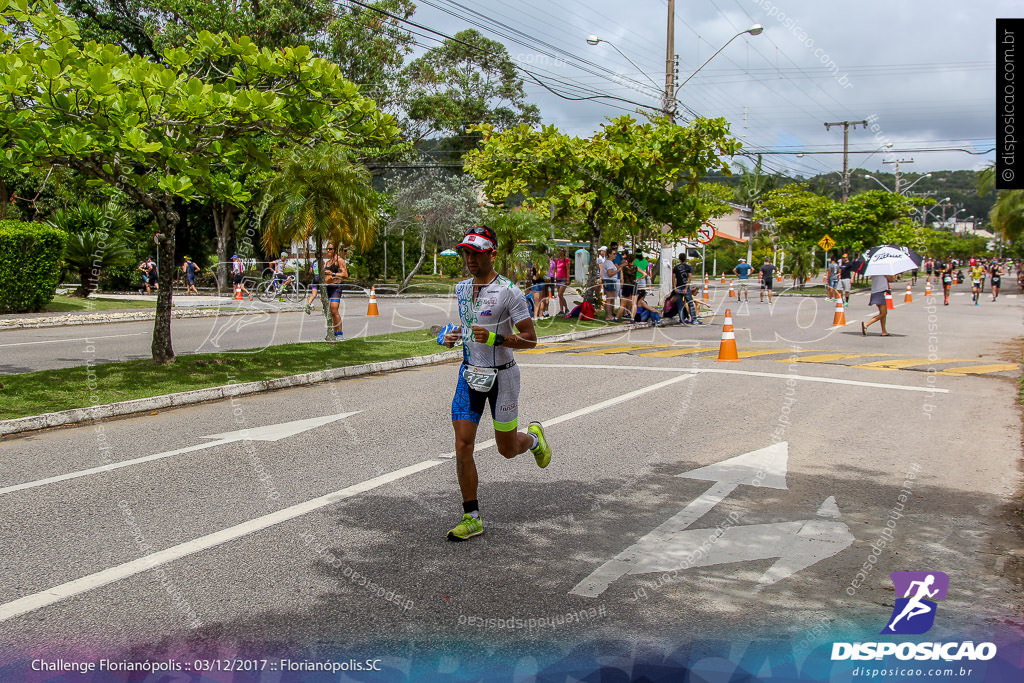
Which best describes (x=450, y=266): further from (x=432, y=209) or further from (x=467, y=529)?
(x=467, y=529)

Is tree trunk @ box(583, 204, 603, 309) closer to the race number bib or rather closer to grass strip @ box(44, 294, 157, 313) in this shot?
grass strip @ box(44, 294, 157, 313)

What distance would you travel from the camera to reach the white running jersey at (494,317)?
5.28 m

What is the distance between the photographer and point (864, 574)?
477 centimetres

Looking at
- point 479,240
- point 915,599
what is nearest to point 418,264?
point 479,240

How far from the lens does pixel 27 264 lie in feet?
69.2

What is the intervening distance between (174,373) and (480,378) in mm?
7549

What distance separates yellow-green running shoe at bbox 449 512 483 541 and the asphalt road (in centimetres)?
6

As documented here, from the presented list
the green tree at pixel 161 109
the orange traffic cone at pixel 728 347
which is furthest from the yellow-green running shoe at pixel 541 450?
the orange traffic cone at pixel 728 347

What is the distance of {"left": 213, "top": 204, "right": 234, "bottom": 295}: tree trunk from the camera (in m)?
34.9

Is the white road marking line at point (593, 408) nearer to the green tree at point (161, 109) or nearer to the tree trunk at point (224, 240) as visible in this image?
the green tree at point (161, 109)

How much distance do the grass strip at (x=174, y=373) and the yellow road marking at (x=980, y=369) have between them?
8272 mm

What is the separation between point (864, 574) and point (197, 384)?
841cm

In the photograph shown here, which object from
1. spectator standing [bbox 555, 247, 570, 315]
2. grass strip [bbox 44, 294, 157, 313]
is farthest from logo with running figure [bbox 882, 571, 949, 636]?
grass strip [bbox 44, 294, 157, 313]

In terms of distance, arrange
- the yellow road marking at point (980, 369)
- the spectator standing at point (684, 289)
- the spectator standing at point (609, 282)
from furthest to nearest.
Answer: the spectator standing at point (684, 289)
the spectator standing at point (609, 282)
the yellow road marking at point (980, 369)
